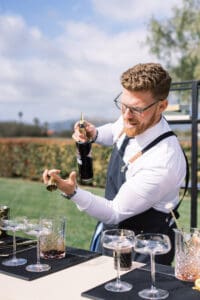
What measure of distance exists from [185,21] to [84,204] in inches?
578

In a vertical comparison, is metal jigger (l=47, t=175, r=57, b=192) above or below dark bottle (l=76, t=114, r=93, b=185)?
below

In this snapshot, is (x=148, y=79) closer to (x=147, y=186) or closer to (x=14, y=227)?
(x=147, y=186)

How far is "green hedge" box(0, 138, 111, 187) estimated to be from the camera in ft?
39.7

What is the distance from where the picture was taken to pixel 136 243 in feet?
5.12

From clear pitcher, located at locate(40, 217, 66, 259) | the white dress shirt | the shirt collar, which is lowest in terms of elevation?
clear pitcher, located at locate(40, 217, 66, 259)

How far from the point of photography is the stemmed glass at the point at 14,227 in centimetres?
185

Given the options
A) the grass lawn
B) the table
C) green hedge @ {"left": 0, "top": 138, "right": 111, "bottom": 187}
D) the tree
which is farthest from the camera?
the tree

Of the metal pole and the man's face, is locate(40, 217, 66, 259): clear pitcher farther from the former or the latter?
the metal pole

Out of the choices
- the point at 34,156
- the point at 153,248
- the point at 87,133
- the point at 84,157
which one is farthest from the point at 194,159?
the point at 34,156

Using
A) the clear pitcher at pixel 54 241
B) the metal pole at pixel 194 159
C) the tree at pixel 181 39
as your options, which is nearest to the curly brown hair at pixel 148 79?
the clear pitcher at pixel 54 241

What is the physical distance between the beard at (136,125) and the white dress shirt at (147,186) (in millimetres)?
23

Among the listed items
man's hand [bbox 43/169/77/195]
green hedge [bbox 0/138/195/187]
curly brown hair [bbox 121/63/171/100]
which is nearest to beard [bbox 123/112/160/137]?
curly brown hair [bbox 121/63/171/100]

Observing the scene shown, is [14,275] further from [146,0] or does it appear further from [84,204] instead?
[146,0]

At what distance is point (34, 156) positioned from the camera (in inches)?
506
